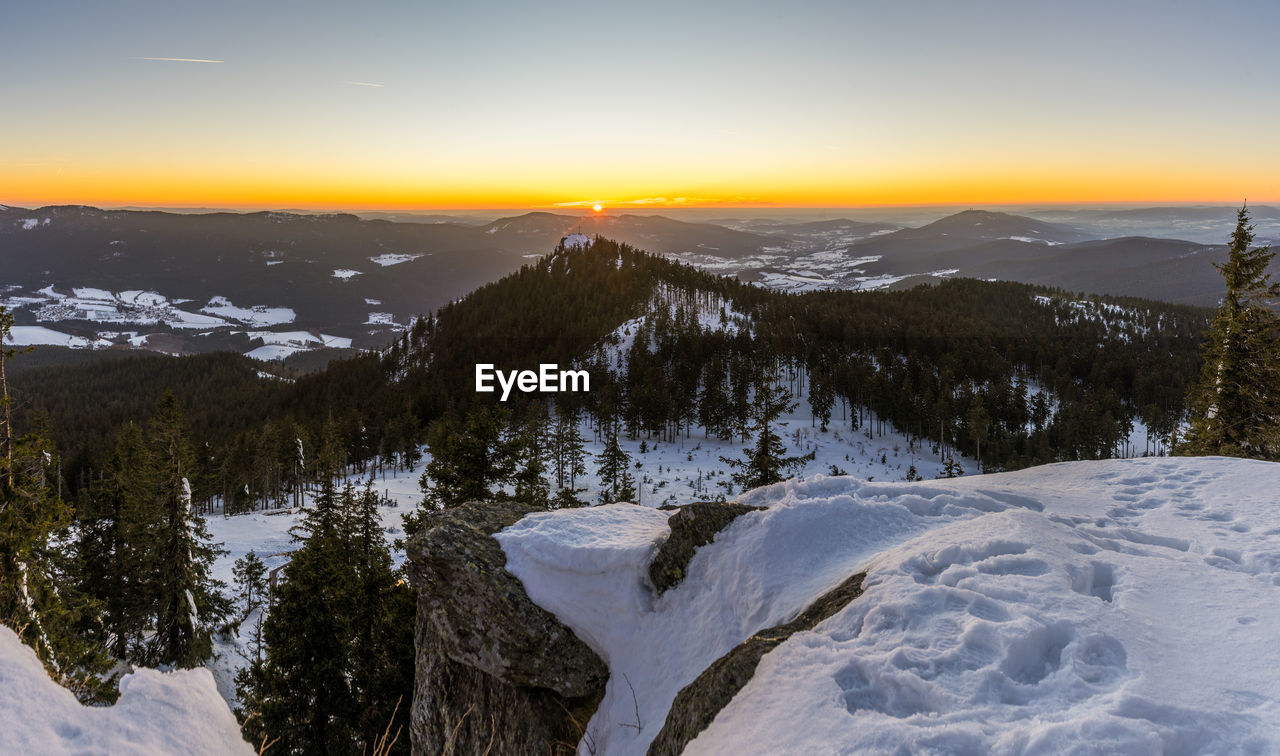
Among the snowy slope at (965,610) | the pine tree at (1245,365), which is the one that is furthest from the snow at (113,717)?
the pine tree at (1245,365)

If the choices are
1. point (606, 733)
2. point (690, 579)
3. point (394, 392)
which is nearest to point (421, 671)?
point (606, 733)

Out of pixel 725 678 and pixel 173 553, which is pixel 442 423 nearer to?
pixel 173 553

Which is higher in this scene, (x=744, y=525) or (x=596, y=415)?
(x=744, y=525)

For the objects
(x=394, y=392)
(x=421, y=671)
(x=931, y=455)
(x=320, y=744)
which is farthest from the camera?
(x=394, y=392)

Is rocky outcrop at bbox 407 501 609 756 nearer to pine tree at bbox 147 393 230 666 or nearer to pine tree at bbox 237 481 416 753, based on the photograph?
pine tree at bbox 237 481 416 753

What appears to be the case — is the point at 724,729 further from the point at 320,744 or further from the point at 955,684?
the point at 320,744

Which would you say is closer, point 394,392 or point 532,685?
point 532,685
